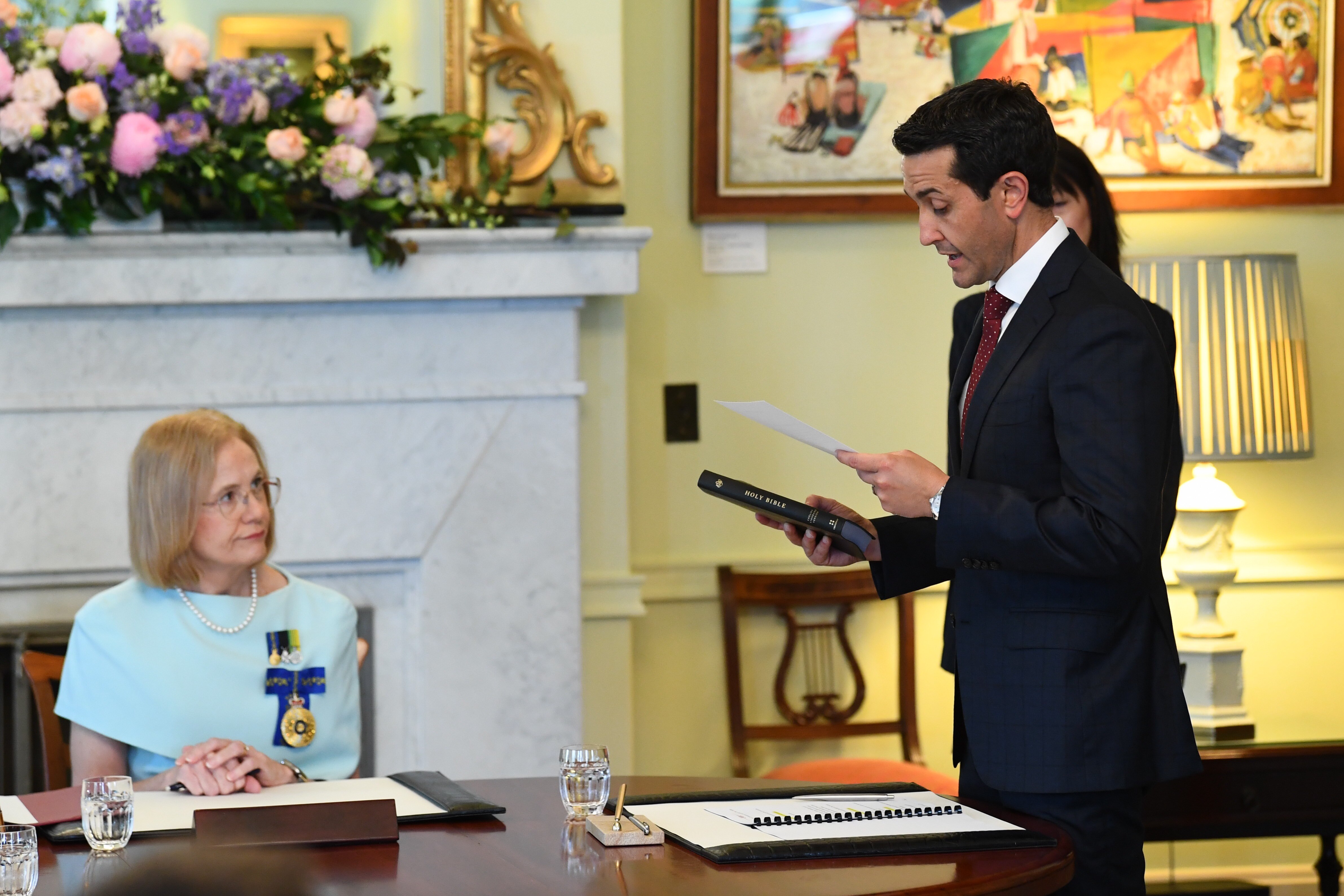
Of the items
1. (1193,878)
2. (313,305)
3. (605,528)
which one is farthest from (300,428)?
(1193,878)

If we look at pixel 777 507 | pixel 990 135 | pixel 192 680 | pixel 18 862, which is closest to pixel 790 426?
pixel 777 507

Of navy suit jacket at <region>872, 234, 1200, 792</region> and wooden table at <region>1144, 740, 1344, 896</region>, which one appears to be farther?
wooden table at <region>1144, 740, 1344, 896</region>

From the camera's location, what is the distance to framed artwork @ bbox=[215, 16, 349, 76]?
3393 millimetres

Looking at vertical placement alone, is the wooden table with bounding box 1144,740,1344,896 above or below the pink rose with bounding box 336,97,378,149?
below

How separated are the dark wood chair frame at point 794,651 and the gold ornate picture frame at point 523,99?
107 cm

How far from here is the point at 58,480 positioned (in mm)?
3115

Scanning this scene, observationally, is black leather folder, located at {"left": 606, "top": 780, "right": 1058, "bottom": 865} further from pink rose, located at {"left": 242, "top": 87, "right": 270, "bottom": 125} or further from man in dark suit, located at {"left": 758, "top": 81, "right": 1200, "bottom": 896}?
pink rose, located at {"left": 242, "top": 87, "right": 270, "bottom": 125}

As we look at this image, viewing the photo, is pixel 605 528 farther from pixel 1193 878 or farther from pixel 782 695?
pixel 1193 878

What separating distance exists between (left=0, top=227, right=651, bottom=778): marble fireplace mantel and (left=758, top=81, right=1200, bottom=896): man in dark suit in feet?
4.72

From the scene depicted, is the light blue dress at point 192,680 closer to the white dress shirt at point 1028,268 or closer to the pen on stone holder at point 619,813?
the pen on stone holder at point 619,813

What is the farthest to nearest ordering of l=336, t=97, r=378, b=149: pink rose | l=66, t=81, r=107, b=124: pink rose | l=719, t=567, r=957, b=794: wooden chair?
l=719, t=567, r=957, b=794: wooden chair
l=336, t=97, r=378, b=149: pink rose
l=66, t=81, r=107, b=124: pink rose

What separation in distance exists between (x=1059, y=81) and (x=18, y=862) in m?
3.21

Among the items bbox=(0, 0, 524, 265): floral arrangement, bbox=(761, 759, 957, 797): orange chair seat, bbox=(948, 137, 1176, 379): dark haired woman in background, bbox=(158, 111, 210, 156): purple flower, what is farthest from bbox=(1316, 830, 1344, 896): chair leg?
bbox=(158, 111, 210, 156): purple flower

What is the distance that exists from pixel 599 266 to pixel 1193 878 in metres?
2.33
